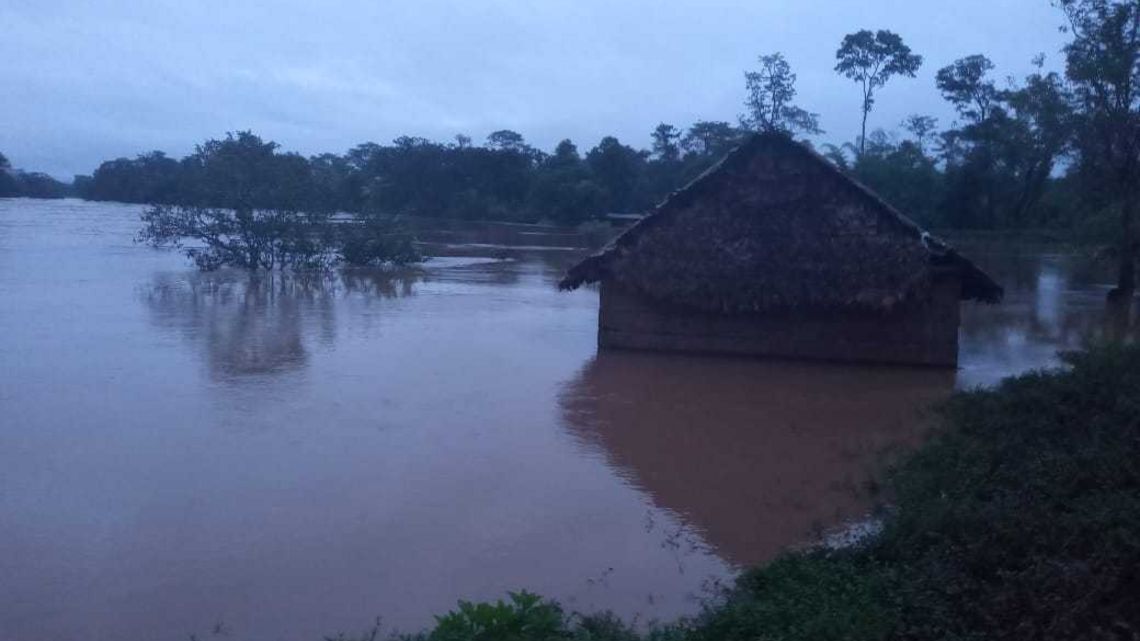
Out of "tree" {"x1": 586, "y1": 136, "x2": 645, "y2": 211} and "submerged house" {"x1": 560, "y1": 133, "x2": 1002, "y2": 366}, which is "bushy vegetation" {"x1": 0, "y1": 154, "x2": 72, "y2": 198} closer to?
"tree" {"x1": 586, "y1": 136, "x2": 645, "y2": 211}

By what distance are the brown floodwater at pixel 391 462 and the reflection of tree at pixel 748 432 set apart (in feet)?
0.15

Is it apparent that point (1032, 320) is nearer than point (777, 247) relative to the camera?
No

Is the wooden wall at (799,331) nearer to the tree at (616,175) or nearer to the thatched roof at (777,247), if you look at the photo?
the thatched roof at (777,247)

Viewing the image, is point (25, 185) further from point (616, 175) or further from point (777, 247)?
point (777, 247)

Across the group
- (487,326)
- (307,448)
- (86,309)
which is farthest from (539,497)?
(86,309)

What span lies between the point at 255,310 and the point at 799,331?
11031 mm

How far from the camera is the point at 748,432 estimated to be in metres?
12.4

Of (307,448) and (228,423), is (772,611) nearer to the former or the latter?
(307,448)

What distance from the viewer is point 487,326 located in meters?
20.9

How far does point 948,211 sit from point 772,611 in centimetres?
4285

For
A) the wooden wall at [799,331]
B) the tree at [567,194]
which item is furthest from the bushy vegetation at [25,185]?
the wooden wall at [799,331]

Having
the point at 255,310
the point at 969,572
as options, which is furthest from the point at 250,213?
the point at 969,572

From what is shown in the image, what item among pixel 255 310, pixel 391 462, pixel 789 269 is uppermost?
pixel 789 269

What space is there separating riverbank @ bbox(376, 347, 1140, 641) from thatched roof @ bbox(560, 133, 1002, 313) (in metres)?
6.64
